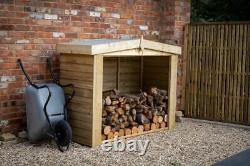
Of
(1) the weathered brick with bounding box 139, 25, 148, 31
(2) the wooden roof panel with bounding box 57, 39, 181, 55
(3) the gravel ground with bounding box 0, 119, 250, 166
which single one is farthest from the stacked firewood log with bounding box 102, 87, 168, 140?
(1) the weathered brick with bounding box 139, 25, 148, 31

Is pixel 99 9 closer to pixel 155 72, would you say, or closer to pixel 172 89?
pixel 155 72

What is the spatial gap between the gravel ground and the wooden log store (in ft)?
0.92

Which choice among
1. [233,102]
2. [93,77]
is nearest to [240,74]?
[233,102]

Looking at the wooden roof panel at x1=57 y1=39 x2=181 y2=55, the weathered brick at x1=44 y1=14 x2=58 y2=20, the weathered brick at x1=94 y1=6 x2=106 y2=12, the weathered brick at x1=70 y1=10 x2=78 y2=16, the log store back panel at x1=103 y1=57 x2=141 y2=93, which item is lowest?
the log store back panel at x1=103 y1=57 x2=141 y2=93

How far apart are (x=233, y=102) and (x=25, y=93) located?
12.3 ft

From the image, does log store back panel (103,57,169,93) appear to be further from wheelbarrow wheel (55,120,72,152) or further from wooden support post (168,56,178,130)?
wheelbarrow wheel (55,120,72,152)

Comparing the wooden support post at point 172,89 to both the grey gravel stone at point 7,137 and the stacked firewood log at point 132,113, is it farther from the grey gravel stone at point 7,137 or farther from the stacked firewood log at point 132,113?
the grey gravel stone at point 7,137

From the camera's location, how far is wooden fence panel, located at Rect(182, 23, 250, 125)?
24.1 feet

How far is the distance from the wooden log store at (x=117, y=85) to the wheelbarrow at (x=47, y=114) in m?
0.28

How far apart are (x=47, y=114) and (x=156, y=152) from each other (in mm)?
1554

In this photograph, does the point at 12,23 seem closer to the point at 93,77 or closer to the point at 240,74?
the point at 93,77

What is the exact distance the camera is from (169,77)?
6988 millimetres

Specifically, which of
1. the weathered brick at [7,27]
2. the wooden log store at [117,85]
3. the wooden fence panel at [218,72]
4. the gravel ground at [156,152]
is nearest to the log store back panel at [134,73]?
the wooden log store at [117,85]

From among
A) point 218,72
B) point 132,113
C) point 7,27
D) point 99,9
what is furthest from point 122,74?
point 7,27
